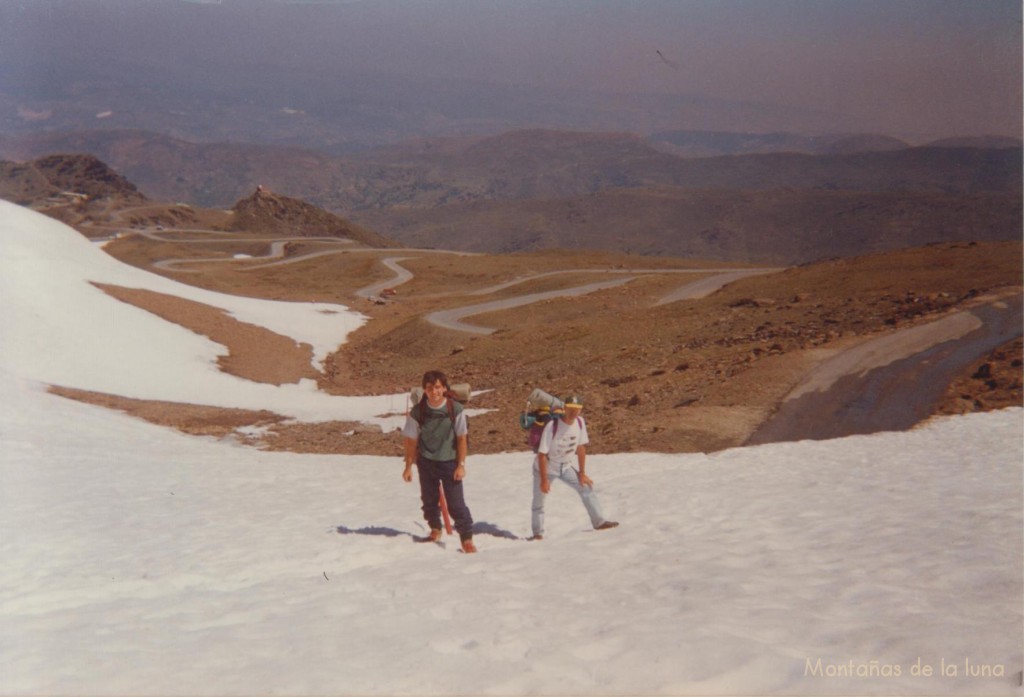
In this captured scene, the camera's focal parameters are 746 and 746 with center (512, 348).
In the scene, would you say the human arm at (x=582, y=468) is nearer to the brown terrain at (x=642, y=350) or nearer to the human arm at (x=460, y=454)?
the human arm at (x=460, y=454)

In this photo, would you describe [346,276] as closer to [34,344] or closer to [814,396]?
[34,344]

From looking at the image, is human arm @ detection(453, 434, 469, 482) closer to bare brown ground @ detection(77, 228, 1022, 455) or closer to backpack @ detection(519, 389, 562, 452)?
backpack @ detection(519, 389, 562, 452)

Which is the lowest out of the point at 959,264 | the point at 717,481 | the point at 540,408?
the point at 717,481

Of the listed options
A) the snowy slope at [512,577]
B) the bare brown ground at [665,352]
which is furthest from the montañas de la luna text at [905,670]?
the bare brown ground at [665,352]

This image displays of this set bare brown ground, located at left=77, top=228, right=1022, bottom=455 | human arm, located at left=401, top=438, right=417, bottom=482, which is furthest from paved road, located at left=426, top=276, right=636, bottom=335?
human arm, located at left=401, top=438, right=417, bottom=482

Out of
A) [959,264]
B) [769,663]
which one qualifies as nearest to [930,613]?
[769,663]

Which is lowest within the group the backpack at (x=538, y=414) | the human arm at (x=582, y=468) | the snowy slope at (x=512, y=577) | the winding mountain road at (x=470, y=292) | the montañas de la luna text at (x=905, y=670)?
the snowy slope at (x=512, y=577)
